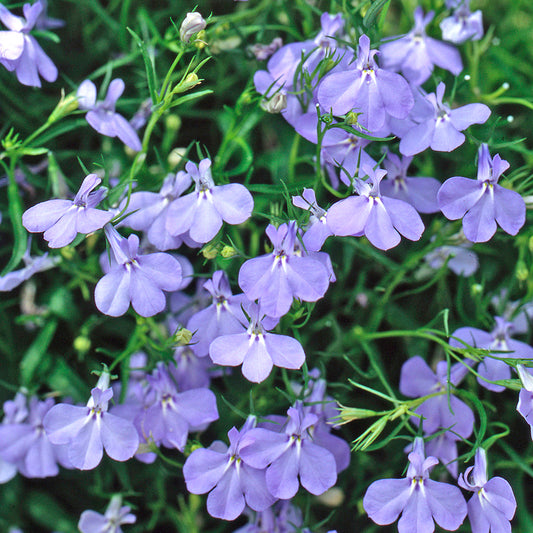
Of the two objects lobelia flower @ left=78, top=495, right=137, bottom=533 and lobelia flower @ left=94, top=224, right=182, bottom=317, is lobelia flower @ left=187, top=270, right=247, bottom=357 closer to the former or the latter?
lobelia flower @ left=94, top=224, right=182, bottom=317

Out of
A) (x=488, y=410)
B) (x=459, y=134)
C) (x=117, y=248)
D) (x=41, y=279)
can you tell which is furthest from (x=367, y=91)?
(x=41, y=279)

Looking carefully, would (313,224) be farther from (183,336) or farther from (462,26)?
(462,26)

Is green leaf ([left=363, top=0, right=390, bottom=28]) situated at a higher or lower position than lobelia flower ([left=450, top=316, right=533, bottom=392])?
higher

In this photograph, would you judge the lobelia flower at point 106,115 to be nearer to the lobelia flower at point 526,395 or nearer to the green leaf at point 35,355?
the green leaf at point 35,355

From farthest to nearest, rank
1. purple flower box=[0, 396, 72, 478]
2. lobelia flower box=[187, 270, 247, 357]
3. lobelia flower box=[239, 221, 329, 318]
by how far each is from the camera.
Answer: purple flower box=[0, 396, 72, 478] < lobelia flower box=[187, 270, 247, 357] < lobelia flower box=[239, 221, 329, 318]

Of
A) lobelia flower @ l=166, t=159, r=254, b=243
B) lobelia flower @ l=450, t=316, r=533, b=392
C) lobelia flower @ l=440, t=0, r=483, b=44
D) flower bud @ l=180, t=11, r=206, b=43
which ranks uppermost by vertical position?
flower bud @ l=180, t=11, r=206, b=43

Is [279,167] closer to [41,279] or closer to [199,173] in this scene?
[199,173]

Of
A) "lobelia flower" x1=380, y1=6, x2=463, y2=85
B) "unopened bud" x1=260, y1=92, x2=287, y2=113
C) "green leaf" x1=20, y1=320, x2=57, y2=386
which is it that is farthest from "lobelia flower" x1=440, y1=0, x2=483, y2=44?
"green leaf" x1=20, y1=320, x2=57, y2=386
